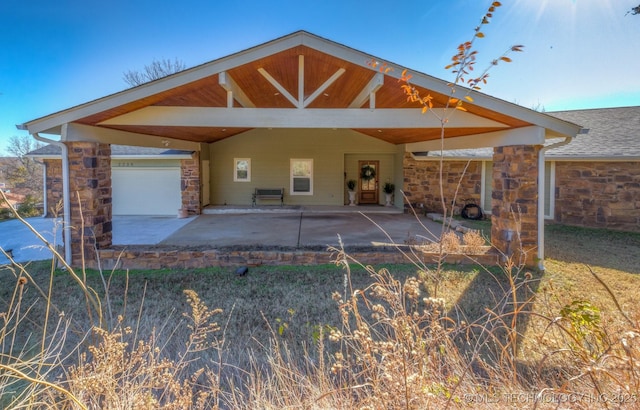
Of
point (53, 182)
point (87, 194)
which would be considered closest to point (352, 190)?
point (87, 194)

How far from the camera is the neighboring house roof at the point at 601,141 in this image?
365 inches

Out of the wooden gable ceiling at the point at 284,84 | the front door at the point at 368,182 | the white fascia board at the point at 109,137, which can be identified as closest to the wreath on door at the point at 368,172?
the front door at the point at 368,182

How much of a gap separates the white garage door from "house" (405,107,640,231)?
8.84m

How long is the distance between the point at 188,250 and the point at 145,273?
824 mm

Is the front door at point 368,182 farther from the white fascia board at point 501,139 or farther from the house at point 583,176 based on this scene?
the white fascia board at point 501,139

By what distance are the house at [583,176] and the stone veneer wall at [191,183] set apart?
7.79 m

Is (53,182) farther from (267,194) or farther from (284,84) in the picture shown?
(284,84)

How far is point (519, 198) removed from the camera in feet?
18.9

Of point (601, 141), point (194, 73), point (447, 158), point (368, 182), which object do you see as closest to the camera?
point (194, 73)

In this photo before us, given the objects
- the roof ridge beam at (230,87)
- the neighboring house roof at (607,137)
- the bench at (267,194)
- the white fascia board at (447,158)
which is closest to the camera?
the roof ridge beam at (230,87)

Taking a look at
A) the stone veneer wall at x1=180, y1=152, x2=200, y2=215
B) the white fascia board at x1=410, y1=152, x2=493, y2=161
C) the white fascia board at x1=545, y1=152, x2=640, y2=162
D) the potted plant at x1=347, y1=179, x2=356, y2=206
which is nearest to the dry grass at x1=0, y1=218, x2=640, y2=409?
the white fascia board at x1=545, y1=152, x2=640, y2=162

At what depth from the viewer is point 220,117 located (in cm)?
567

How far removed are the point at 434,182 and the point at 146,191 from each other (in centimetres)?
1085

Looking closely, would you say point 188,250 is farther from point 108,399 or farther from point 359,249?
point 108,399
